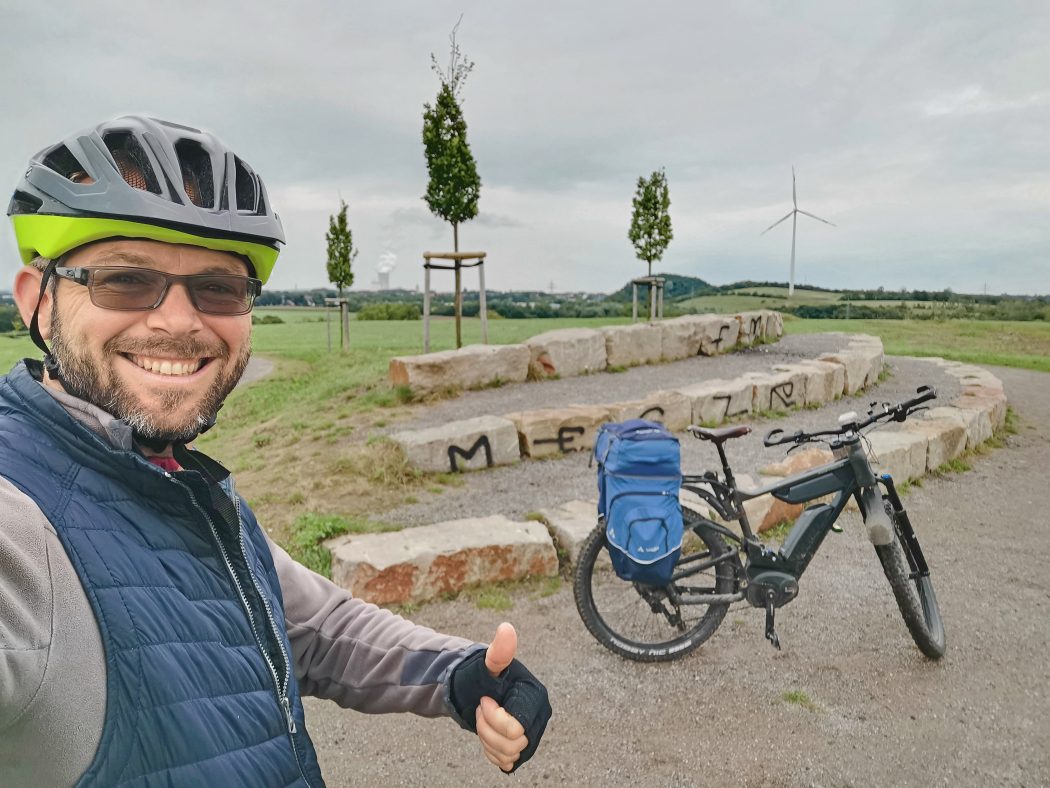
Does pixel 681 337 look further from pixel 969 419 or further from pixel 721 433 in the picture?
pixel 721 433

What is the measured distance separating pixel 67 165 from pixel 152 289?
30 centimetres

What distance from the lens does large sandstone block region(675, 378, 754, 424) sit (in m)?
8.92

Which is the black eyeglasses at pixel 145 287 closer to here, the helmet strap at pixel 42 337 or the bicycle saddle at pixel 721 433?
the helmet strap at pixel 42 337

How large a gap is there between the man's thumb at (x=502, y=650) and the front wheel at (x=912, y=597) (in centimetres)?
298

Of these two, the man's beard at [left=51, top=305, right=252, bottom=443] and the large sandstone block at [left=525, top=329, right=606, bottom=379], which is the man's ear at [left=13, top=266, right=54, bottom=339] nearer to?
the man's beard at [left=51, top=305, right=252, bottom=443]

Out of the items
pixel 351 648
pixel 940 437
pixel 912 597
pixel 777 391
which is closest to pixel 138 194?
pixel 351 648

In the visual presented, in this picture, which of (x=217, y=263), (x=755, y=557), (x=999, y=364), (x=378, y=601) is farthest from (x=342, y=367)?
(x=999, y=364)

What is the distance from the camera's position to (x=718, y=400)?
9.18 meters

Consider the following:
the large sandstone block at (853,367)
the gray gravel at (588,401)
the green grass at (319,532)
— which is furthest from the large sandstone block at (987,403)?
the green grass at (319,532)

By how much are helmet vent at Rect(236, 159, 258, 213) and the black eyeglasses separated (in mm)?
172

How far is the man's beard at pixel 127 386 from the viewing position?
3.65ft

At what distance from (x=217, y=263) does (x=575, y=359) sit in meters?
10.3

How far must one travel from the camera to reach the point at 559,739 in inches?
118

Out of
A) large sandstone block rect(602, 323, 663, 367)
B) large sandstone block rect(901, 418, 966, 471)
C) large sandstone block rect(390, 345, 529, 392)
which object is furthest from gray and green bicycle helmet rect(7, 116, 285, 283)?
large sandstone block rect(602, 323, 663, 367)
